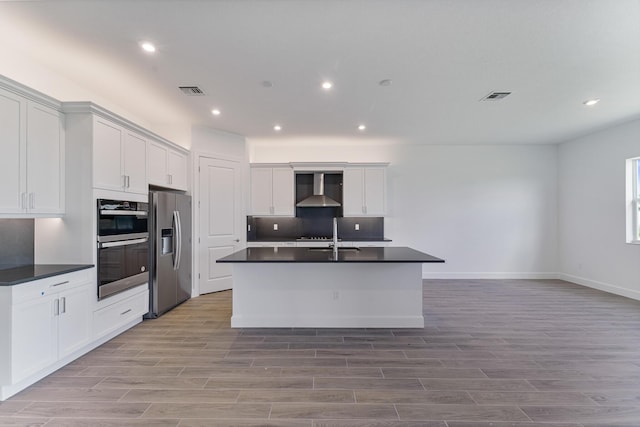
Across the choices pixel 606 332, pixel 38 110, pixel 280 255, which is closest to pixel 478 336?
pixel 606 332

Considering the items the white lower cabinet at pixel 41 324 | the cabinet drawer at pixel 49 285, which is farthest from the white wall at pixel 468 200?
the white lower cabinet at pixel 41 324

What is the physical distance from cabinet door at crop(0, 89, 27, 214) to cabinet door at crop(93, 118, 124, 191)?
1.74 feet

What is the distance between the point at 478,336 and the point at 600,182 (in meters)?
4.36

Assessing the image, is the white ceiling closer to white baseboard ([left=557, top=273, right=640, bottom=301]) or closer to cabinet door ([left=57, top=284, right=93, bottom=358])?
cabinet door ([left=57, top=284, right=93, bottom=358])

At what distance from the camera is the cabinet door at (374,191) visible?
6.07 m

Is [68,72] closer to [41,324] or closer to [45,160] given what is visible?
[45,160]

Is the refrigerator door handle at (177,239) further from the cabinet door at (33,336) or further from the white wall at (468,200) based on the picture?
the white wall at (468,200)

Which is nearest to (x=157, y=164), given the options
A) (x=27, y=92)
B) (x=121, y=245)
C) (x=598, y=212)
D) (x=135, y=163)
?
(x=135, y=163)

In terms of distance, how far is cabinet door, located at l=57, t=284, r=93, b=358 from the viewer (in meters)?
2.64

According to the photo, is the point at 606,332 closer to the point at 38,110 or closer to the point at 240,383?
the point at 240,383

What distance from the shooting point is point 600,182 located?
212 inches

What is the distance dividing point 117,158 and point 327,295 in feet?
9.47

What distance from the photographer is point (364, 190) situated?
19.9 feet

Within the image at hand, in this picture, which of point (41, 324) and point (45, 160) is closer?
point (41, 324)
